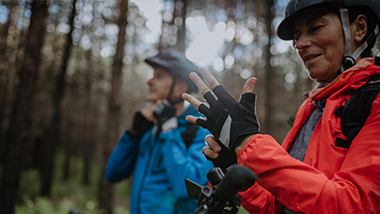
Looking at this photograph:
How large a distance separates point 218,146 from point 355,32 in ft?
4.03

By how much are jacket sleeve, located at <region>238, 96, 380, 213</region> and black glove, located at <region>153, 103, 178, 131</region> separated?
168cm

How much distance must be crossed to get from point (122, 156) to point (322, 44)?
100 inches

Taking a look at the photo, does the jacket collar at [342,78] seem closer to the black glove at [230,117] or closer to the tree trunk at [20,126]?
the black glove at [230,117]

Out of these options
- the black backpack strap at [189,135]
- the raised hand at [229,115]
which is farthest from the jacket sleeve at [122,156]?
the raised hand at [229,115]

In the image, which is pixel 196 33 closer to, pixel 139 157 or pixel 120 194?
pixel 139 157

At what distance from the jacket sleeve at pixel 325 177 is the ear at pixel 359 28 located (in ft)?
2.08

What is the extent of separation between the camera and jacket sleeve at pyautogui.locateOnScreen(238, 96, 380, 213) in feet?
3.17

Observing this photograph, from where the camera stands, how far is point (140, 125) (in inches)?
116

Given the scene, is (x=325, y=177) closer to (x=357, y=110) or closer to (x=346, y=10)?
(x=357, y=110)

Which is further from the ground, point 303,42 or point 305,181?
point 303,42

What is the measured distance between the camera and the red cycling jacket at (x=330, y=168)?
3.18ft

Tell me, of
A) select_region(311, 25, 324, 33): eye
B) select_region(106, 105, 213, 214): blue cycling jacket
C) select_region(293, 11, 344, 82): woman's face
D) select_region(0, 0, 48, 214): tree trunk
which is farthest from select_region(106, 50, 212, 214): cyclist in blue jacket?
select_region(0, 0, 48, 214): tree trunk

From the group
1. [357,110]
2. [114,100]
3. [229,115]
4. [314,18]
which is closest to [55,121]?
[114,100]

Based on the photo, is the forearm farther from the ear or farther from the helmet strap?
the ear
